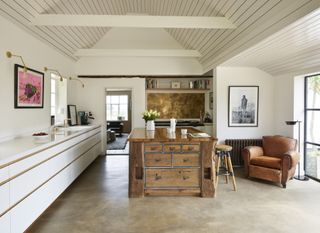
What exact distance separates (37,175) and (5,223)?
0.64m

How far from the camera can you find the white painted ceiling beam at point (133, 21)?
349 cm

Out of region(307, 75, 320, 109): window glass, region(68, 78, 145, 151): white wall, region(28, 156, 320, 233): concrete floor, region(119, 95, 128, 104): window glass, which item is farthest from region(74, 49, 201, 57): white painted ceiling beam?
region(119, 95, 128, 104): window glass

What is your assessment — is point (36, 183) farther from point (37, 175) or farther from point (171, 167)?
point (171, 167)

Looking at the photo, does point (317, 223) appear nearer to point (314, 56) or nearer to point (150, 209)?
point (150, 209)

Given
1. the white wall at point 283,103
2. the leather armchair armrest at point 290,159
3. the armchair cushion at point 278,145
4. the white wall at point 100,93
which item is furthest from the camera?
the white wall at point 100,93

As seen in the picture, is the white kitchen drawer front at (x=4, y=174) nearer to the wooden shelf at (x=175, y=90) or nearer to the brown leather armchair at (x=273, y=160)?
the brown leather armchair at (x=273, y=160)

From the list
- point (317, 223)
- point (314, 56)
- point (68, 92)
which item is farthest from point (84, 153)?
point (314, 56)

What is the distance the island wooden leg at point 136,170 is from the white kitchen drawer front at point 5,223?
1.64 m

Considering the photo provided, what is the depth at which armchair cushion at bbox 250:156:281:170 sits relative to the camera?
3991mm

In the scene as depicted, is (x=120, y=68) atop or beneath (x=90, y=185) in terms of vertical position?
atop

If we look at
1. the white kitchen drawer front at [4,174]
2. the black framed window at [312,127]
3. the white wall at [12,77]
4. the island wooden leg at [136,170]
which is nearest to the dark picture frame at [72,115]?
the white wall at [12,77]

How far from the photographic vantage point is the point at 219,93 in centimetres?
505

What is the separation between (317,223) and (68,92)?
554 cm

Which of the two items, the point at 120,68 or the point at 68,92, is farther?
the point at 120,68
